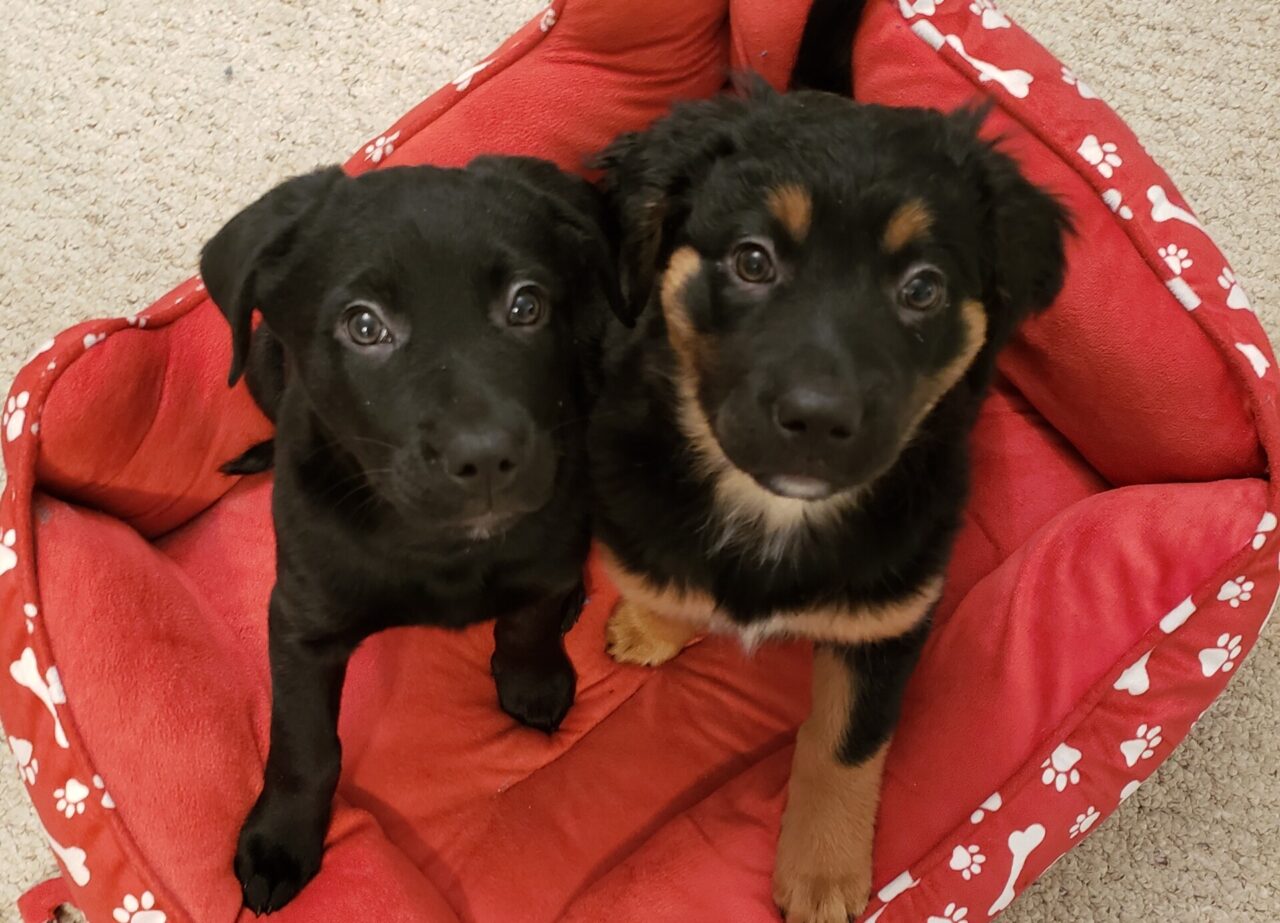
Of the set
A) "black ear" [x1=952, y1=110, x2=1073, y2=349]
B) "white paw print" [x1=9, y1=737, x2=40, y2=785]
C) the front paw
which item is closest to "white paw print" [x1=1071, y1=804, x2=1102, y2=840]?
"black ear" [x1=952, y1=110, x2=1073, y2=349]

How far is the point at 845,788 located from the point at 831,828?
0.07 meters

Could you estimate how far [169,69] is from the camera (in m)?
3.10

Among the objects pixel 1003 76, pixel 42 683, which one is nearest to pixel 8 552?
pixel 42 683

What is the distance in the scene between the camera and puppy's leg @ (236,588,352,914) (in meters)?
1.68

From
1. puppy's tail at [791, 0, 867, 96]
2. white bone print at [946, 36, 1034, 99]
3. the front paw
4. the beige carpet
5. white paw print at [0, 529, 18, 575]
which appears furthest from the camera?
the beige carpet

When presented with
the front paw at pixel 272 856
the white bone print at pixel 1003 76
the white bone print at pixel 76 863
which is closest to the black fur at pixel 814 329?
the white bone print at pixel 1003 76

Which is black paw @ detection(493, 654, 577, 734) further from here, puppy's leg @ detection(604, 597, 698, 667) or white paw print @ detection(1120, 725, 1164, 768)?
white paw print @ detection(1120, 725, 1164, 768)

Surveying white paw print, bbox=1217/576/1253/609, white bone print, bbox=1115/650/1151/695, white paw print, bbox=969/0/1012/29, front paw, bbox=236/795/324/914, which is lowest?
front paw, bbox=236/795/324/914

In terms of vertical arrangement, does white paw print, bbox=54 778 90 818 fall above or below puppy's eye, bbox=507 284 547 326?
below

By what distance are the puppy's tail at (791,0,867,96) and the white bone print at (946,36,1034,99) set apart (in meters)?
0.21

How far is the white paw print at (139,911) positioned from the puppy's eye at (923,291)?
4.76ft

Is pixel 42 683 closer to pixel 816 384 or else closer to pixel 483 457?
pixel 483 457

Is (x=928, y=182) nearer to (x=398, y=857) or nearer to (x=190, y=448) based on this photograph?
(x=398, y=857)

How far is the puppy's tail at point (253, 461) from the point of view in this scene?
228 centimetres
